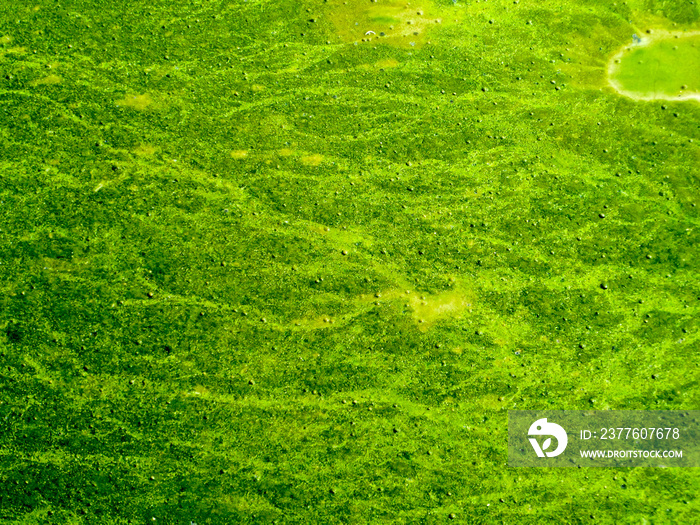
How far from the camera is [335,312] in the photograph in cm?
689

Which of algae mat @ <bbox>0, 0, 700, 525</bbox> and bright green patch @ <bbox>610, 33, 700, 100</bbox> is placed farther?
bright green patch @ <bbox>610, 33, 700, 100</bbox>

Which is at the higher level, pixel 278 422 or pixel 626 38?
pixel 626 38

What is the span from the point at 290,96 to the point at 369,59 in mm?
1448

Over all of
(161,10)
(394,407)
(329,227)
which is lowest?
(394,407)

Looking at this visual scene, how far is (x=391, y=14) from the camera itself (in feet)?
24.3

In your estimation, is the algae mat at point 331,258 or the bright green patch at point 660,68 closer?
the algae mat at point 331,258

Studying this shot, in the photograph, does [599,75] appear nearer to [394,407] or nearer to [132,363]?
[394,407]

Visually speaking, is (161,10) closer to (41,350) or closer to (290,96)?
(290,96)

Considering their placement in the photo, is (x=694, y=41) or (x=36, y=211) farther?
(x=694, y=41)

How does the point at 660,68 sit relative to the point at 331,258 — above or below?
above

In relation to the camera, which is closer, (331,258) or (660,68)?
(331,258)

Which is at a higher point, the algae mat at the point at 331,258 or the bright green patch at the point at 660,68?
the bright green patch at the point at 660,68

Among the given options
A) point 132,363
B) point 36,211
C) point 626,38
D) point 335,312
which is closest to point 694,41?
point 626,38

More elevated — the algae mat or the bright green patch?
the bright green patch
